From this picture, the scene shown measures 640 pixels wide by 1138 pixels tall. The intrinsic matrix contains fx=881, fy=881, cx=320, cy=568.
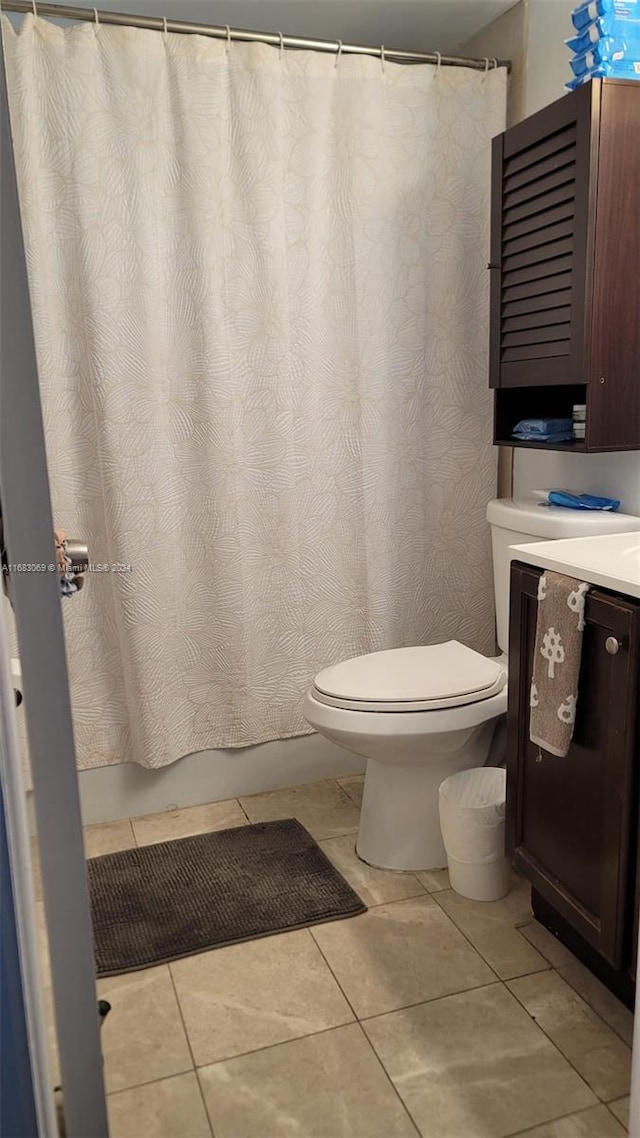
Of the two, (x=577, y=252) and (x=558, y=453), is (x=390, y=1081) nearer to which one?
(x=558, y=453)

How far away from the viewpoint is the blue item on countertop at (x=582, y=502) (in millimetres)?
1975

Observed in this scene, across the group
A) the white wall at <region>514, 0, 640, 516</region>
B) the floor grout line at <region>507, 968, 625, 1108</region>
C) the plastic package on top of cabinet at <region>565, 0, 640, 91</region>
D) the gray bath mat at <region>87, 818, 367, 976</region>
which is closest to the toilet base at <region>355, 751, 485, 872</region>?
the gray bath mat at <region>87, 818, 367, 976</region>

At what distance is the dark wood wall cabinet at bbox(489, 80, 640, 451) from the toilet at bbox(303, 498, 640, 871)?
205mm

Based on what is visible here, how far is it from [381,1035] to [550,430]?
1.30 metres

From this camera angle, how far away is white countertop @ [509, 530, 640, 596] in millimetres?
1384

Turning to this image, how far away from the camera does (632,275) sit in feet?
5.84

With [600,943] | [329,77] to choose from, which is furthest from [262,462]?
[600,943]

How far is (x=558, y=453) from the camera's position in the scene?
2244mm

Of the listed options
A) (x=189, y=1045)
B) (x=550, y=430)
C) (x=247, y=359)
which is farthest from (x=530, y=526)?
(x=189, y=1045)

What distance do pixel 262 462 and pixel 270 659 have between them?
0.54m

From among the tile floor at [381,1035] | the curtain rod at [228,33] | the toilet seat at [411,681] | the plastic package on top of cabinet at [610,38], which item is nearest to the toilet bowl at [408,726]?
the toilet seat at [411,681]

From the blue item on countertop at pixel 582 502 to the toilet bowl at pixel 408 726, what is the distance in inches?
16.1

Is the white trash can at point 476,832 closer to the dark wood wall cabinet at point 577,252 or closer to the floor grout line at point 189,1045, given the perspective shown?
the floor grout line at point 189,1045

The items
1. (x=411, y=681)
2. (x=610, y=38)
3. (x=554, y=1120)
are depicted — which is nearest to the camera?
(x=554, y=1120)
